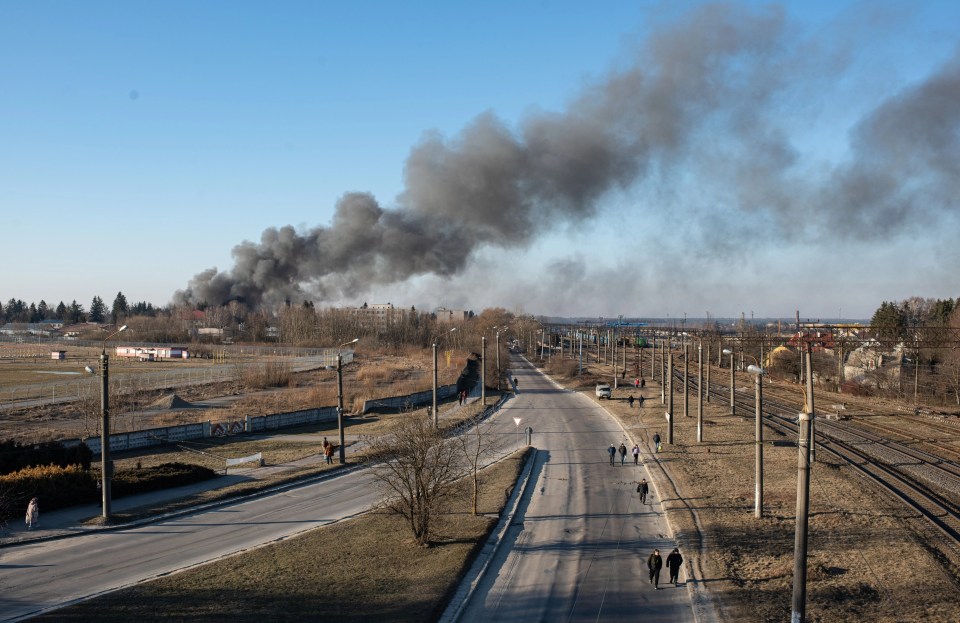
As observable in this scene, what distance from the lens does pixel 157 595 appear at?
38.5 ft

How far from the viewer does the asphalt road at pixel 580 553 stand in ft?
38.1

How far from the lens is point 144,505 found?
18.6m

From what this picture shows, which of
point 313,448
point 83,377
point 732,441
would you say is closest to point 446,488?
point 313,448

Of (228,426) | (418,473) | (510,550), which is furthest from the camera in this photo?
(228,426)

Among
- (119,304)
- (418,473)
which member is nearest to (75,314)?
(119,304)

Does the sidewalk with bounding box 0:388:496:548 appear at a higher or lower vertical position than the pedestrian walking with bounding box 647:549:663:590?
lower

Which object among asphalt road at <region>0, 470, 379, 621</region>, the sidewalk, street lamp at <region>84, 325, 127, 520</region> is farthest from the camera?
street lamp at <region>84, 325, 127, 520</region>

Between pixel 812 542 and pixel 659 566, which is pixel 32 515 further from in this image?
pixel 812 542

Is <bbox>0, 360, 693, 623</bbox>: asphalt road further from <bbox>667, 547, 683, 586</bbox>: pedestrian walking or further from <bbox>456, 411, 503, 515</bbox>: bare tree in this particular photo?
<bbox>456, 411, 503, 515</bbox>: bare tree

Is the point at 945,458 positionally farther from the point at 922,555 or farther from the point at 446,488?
the point at 446,488

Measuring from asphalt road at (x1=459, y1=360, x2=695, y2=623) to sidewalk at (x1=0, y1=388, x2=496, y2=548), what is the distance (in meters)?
8.10

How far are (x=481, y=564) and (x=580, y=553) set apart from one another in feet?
7.43

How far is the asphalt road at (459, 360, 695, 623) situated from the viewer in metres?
11.6

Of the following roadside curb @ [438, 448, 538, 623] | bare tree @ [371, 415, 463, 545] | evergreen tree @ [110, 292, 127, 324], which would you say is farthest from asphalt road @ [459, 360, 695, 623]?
evergreen tree @ [110, 292, 127, 324]
